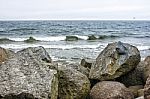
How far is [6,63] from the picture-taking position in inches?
Answer: 238

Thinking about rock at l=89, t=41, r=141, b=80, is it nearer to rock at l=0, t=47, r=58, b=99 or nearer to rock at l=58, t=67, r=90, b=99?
rock at l=58, t=67, r=90, b=99

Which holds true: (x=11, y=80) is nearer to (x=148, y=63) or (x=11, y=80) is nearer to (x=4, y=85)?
(x=4, y=85)

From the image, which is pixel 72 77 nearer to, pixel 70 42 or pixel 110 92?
pixel 110 92

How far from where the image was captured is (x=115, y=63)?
7461mm

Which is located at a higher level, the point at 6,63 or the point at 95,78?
the point at 6,63

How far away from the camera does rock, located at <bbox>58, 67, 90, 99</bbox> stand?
21.4ft

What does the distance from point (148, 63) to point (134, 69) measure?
366 mm

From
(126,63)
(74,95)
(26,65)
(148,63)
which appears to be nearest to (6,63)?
(26,65)

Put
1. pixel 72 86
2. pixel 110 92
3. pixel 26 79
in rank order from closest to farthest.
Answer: pixel 26 79 → pixel 110 92 → pixel 72 86

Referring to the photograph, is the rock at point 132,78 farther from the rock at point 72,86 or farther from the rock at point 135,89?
the rock at point 72,86

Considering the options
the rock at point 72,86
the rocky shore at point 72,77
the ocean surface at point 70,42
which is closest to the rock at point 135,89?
the rocky shore at point 72,77

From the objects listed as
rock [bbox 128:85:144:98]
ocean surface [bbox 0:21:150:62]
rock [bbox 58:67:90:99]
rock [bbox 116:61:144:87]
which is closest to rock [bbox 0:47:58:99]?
rock [bbox 58:67:90:99]

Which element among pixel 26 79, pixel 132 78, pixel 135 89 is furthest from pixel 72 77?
pixel 132 78

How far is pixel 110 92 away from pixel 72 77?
2.69ft
